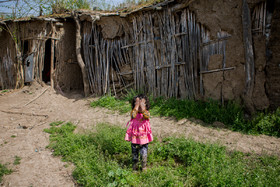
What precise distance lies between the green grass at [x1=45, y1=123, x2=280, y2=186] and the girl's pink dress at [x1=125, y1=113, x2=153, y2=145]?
45cm

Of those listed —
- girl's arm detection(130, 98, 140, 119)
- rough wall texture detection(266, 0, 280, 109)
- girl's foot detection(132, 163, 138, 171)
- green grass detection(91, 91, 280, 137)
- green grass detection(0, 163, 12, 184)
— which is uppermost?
rough wall texture detection(266, 0, 280, 109)

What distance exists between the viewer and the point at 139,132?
3.12 metres

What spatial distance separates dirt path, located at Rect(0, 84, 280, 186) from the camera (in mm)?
3359

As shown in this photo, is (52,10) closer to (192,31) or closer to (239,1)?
(192,31)

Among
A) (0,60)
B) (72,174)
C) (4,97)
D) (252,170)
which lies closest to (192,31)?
A: (252,170)

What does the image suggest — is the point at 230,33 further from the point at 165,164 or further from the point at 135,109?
the point at 165,164

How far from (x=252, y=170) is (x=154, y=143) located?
69.2 inches

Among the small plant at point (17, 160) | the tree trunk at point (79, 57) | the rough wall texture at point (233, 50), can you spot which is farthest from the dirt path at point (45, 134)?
the rough wall texture at point (233, 50)

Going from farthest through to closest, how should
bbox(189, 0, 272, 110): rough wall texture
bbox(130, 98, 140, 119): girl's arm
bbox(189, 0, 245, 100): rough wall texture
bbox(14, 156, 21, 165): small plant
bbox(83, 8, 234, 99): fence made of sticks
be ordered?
bbox(83, 8, 234, 99): fence made of sticks → bbox(189, 0, 245, 100): rough wall texture → bbox(189, 0, 272, 110): rough wall texture → bbox(14, 156, 21, 165): small plant → bbox(130, 98, 140, 119): girl's arm

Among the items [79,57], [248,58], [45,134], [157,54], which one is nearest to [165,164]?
[45,134]

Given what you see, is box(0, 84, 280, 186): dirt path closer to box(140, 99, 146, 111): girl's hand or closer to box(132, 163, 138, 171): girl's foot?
box(132, 163, 138, 171): girl's foot

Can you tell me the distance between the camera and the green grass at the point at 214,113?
436cm

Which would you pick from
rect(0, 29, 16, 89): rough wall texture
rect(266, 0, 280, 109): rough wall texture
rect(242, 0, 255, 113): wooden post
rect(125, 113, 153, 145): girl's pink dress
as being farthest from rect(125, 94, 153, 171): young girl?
rect(0, 29, 16, 89): rough wall texture

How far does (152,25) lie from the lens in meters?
6.80
